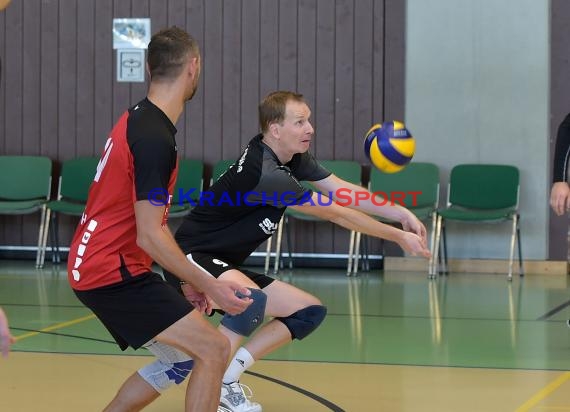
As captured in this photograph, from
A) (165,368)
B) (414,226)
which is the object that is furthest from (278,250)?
(165,368)

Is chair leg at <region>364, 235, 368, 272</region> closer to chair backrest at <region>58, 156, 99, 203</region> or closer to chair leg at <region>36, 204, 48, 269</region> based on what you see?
chair backrest at <region>58, 156, 99, 203</region>

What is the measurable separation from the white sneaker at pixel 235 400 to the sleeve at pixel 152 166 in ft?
4.54

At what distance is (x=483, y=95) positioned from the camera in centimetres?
1058

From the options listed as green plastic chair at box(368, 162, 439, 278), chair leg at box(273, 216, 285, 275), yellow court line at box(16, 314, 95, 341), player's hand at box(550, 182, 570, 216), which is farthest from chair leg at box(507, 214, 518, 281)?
player's hand at box(550, 182, 570, 216)

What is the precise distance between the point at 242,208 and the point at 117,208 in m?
1.30

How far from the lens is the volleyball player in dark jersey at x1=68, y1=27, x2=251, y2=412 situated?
3.37 meters

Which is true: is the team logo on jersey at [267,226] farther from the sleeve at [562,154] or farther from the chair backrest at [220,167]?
the chair backrest at [220,167]

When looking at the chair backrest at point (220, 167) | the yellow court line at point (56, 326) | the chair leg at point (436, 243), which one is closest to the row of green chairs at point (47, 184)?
the chair backrest at point (220, 167)

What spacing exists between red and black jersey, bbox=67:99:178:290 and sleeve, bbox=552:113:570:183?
9.61 feet

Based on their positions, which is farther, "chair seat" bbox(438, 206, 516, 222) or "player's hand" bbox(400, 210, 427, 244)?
"chair seat" bbox(438, 206, 516, 222)

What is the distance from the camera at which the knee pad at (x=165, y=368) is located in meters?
3.78

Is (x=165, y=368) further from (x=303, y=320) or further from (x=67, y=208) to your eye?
(x=67, y=208)

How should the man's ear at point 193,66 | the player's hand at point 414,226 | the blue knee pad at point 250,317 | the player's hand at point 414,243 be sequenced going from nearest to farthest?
the man's ear at point 193,66
the player's hand at point 414,243
the player's hand at point 414,226
the blue knee pad at point 250,317

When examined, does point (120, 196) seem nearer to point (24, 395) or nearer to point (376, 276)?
point (24, 395)
